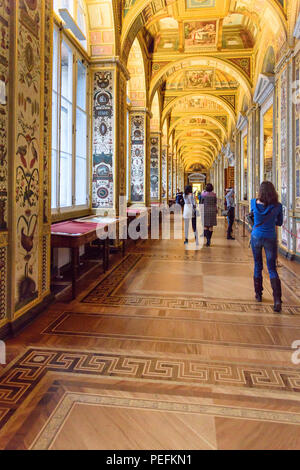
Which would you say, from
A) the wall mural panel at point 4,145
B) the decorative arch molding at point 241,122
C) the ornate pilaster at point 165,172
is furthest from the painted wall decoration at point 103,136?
the ornate pilaster at point 165,172

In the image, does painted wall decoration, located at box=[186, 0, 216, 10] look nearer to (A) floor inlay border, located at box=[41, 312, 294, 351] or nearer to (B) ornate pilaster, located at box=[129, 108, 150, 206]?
(B) ornate pilaster, located at box=[129, 108, 150, 206]

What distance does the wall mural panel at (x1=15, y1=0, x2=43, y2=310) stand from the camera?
10.9ft

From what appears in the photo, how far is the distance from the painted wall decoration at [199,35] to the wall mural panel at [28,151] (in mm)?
9004

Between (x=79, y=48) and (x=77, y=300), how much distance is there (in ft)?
17.1

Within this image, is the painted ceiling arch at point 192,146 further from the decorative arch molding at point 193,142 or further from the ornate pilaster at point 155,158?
the ornate pilaster at point 155,158

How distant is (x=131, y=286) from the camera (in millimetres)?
5133

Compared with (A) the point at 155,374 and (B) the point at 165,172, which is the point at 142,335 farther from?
(B) the point at 165,172

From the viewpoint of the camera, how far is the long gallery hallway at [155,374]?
6.22 feet

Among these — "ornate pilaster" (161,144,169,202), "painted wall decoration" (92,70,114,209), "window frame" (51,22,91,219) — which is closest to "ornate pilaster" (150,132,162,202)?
"ornate pilaster" (161,144,169,202)

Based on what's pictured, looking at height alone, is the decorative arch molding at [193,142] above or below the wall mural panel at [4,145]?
above

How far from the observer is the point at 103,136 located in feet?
24.7

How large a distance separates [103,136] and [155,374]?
6049 millimetres

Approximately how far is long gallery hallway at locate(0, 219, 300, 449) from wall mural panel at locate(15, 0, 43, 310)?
0.58 meters

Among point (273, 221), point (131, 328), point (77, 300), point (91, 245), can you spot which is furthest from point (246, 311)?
point (91, 245)
